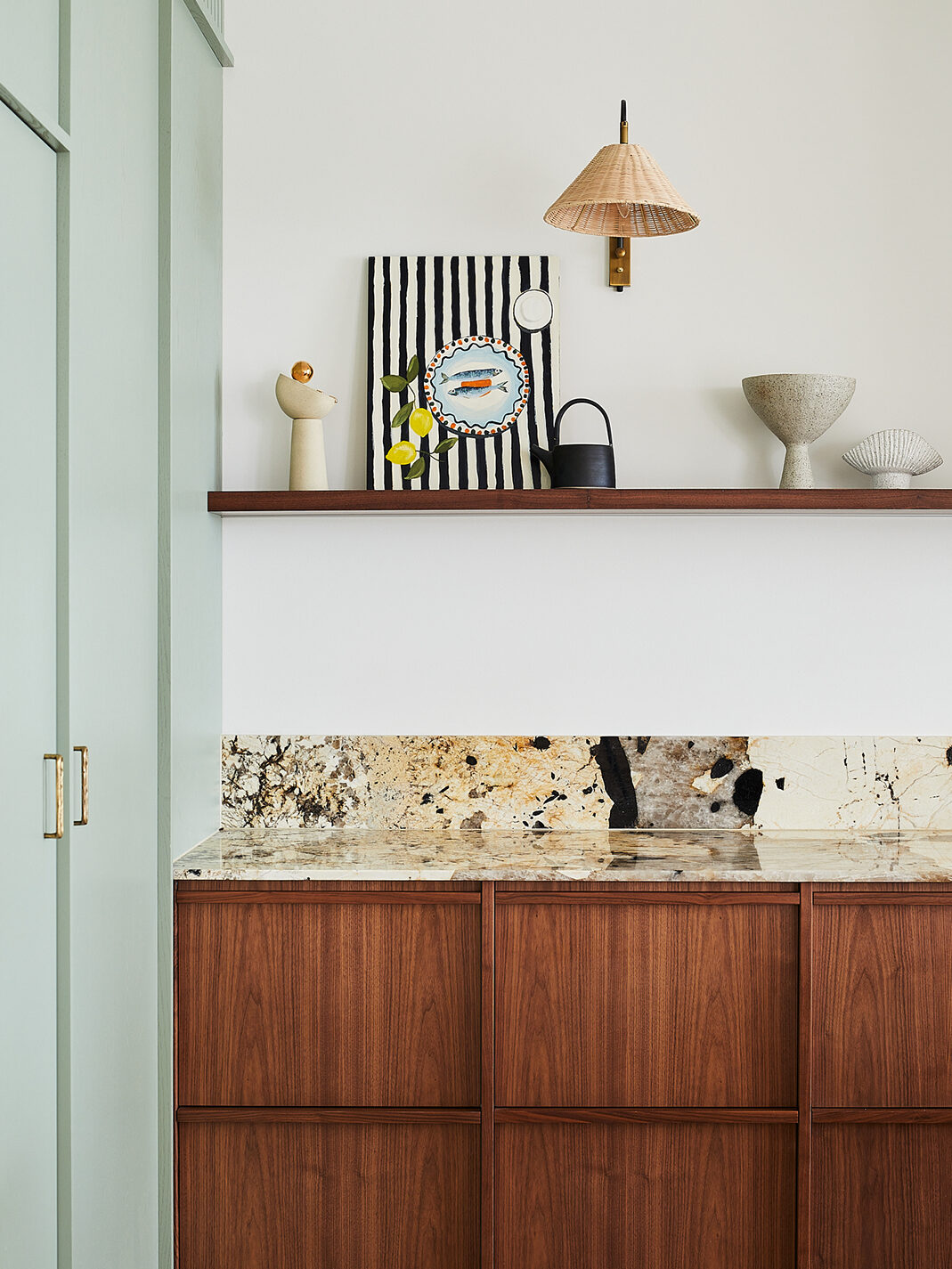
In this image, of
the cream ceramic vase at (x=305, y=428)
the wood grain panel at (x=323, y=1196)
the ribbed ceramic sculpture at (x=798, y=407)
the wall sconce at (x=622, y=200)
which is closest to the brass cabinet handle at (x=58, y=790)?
the wood grain panel at (x=323, y=1196)

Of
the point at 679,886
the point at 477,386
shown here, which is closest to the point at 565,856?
the point at 679,886

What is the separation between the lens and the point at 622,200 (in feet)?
7.16

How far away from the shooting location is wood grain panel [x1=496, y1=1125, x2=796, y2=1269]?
2059mm

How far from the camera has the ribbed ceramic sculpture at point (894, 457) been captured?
7.86 feet

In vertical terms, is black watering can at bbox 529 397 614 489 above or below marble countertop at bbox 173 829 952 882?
above

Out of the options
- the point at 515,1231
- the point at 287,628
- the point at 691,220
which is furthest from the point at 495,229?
the point at 515,1231

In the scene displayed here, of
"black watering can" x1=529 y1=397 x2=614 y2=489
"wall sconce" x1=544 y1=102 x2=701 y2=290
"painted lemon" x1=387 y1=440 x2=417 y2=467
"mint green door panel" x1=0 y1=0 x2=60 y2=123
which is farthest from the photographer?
"painted lemon" x1=387 y1=440 x2=417 y2=467

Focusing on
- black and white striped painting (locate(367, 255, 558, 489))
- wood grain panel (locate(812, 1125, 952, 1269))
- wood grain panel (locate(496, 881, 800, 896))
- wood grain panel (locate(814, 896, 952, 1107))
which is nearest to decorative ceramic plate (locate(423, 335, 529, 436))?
black and white striped painting (locate(367, 255, 558, 489))

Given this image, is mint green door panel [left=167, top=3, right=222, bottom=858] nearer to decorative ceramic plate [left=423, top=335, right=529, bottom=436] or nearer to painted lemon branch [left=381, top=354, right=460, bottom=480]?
painted lemon branch [left=381, top=354, right=460, bottom=480]

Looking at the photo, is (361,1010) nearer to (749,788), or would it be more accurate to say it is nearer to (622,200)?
(749,788)

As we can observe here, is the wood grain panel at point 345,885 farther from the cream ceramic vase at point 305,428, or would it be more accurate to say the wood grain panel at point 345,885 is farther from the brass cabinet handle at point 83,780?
the cream ceramic vase at point 305,428

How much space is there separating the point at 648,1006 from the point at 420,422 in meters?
1.30

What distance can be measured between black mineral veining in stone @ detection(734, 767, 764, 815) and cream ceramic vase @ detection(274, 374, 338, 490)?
3.79 feet

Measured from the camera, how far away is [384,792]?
2504 mm
